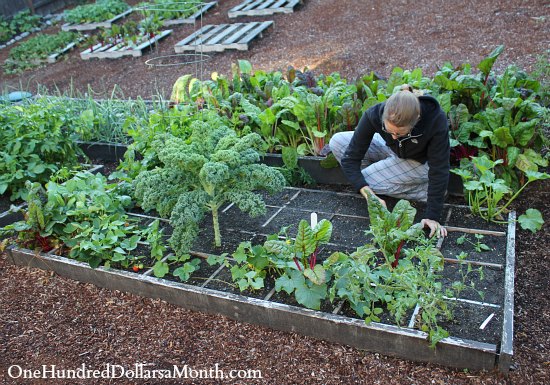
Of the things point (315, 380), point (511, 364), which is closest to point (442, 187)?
point (511, 364)

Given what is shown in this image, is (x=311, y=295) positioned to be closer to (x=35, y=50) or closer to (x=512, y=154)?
(x=512, y=154)

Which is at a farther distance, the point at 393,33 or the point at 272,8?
the point at 272,8

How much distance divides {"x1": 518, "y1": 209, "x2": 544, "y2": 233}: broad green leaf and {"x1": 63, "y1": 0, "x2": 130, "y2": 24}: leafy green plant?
29.5 feet

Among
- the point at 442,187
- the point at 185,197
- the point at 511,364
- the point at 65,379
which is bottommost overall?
the point at 511,364

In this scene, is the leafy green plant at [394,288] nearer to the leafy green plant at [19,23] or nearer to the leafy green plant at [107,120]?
the leafy green plant at [107,120]

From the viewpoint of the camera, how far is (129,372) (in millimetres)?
2643

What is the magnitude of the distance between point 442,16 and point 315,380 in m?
6.64

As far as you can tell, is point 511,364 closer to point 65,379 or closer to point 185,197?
point 185,197

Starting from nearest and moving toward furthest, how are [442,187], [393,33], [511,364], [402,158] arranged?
[511,364]
[442,187]
[402,158]
[393,33]

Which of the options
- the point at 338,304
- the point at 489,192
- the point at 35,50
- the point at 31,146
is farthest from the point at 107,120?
the point at 35,50

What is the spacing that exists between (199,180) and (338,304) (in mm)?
1057

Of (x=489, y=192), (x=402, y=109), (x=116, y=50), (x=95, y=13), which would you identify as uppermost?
(x=95, y=13)

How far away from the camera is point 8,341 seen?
2943 millimetres

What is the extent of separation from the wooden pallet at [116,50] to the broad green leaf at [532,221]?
6635mm
